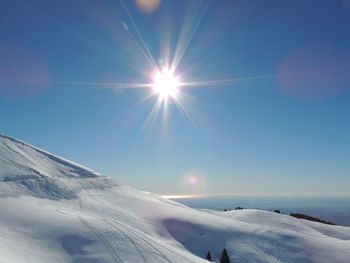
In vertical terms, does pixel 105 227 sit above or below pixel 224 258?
above

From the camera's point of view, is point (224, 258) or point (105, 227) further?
point (224, 258)

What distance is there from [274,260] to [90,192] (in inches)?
835

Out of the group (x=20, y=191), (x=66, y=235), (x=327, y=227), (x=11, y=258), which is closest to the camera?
(x=11, y=258)

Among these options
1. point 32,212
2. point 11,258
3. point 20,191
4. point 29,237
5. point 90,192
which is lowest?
point 11,258

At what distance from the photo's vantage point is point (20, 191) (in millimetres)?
24781

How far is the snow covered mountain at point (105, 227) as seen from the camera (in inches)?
669

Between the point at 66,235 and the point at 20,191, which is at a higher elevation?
the point at 20,191

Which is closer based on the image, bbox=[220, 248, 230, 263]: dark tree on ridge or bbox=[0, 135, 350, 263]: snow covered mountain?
bbox=[0, 135, 350, 263]: snow covered mountain

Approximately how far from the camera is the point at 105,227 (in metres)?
20.7

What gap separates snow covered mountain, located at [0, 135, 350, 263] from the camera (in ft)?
55.7

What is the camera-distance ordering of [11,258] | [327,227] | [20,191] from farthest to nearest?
1. [327,227]
2. [20,191]
3. [11,258]

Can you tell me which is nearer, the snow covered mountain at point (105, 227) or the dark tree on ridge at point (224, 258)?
the snow covered mountain at point (105, 227)

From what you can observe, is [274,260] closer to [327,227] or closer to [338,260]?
[338,260]

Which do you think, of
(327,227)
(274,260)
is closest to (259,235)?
(274,260)
